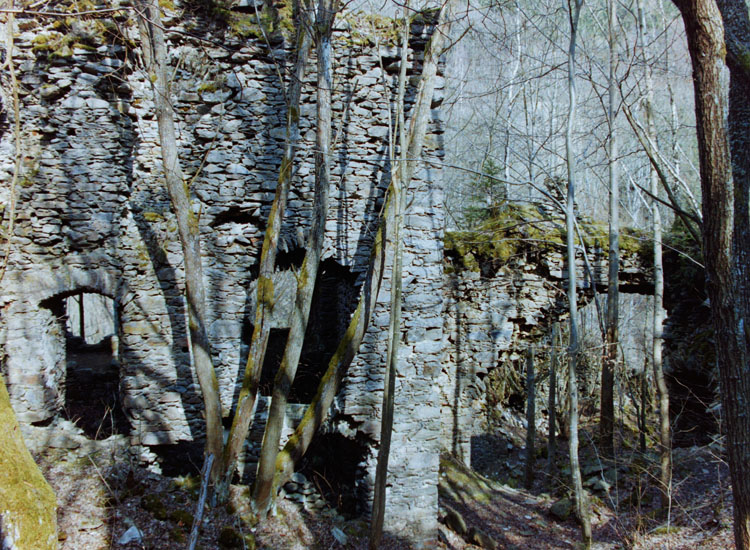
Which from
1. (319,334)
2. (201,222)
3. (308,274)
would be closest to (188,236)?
(201,222)

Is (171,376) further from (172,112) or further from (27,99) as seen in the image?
(27,99)

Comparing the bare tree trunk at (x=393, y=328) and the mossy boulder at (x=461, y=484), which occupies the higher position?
the bare tree trunk at (x=393, y=328)

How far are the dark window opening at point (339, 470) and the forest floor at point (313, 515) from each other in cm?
24

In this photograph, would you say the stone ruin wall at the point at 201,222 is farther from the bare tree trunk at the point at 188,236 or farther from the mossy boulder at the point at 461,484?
the mossy boulder at the point at 461,484

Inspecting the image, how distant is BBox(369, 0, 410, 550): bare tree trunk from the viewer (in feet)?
17.7

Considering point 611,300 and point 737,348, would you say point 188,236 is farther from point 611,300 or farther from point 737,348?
point 611,300

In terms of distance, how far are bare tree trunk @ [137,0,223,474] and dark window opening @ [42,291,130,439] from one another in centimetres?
115

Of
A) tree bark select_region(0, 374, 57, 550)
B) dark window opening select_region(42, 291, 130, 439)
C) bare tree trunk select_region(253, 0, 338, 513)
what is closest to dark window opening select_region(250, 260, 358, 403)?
bare tree trunk select_region(253, 0, 338, 513)

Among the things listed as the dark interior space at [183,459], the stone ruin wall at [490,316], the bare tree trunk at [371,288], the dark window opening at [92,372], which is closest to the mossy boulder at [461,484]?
the stone ruin wall at [490,316]

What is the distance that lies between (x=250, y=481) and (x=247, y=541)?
0.89 m

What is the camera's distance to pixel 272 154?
6.11 metres

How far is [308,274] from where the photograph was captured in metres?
5.70

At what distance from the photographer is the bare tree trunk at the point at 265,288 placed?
5.58 meters

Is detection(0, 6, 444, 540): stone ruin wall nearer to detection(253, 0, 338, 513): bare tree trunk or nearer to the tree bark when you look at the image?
detection(253, 0, 338, 513): bare tree trunk
